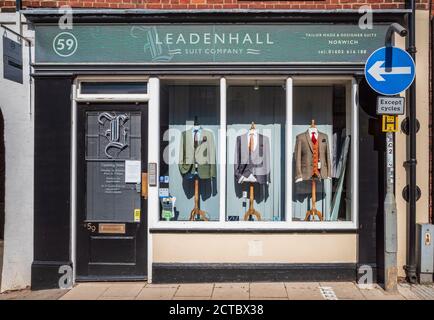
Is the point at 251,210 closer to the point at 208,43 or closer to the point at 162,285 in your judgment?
the point at 162,285

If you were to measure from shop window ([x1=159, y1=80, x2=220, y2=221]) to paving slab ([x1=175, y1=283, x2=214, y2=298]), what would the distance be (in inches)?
40.7

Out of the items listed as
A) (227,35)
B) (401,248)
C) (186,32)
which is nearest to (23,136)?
(186,32)

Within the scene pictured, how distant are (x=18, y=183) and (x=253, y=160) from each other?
3455mm

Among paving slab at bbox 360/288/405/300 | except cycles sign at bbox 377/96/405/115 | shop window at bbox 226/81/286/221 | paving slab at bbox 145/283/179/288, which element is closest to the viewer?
paving slab at bbox 360/288/405/300

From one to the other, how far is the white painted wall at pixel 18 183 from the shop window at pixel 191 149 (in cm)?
197

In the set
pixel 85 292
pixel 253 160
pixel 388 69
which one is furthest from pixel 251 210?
pixel 388 69

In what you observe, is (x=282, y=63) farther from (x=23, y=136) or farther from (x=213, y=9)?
(x=23, y=136)

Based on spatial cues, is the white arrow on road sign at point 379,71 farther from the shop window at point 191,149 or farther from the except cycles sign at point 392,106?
the shop window at point 191,149

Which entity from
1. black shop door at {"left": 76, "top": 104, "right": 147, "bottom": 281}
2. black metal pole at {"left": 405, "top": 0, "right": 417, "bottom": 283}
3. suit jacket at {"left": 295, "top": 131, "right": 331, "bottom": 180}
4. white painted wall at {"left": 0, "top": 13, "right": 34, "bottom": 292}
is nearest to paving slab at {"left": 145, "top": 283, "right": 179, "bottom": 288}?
black shop door at {"left": 76, "top": 104, "right": 147, "bottom": 281}

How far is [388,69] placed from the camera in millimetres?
6008

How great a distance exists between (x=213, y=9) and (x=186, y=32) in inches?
19.5

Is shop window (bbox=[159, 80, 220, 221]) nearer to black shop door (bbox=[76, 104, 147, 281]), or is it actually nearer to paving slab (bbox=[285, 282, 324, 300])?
black shop door (bbox=[76, 104, 147, 281])

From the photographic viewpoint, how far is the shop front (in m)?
6.54

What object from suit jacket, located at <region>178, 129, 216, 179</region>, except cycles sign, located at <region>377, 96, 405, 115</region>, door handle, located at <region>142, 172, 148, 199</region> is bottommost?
door handle, located at <region>142, 172, 148, 199</region>
